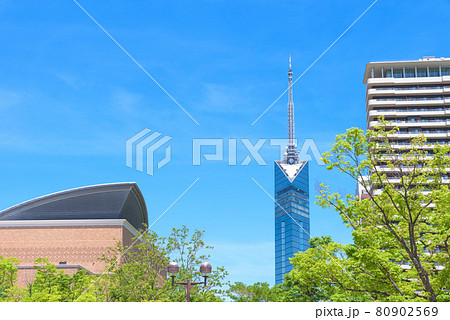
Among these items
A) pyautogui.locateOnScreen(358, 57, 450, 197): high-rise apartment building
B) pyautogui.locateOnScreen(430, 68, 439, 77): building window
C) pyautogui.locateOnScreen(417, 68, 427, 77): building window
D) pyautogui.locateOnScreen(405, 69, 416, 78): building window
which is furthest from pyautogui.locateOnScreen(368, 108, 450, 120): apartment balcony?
pyautogui.locateOnScreen(417, 68, 427, 77): building window

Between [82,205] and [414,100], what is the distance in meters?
59.2

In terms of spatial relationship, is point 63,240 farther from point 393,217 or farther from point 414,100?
point 414,100

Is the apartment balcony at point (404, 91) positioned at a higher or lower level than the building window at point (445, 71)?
lower

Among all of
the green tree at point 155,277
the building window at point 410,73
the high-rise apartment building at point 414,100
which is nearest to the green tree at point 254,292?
the green tree at point 155,277

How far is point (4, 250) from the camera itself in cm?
6125

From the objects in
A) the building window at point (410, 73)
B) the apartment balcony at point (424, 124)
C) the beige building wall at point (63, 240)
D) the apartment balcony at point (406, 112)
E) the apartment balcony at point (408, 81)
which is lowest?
the beige building wall at point (63, 240)

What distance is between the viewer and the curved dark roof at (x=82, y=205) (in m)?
65.0

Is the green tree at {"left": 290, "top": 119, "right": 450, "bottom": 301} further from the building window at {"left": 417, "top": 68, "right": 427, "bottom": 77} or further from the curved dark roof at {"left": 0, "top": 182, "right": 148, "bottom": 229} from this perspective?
the building window at {"left": 417, "top": 68, "right": 427, "bottom": 77}

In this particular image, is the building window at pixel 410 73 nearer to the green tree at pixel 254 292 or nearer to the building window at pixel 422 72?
the building window at pixel 422 72

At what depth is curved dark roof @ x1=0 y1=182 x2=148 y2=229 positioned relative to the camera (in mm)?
65000

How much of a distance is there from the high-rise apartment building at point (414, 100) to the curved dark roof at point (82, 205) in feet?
144
